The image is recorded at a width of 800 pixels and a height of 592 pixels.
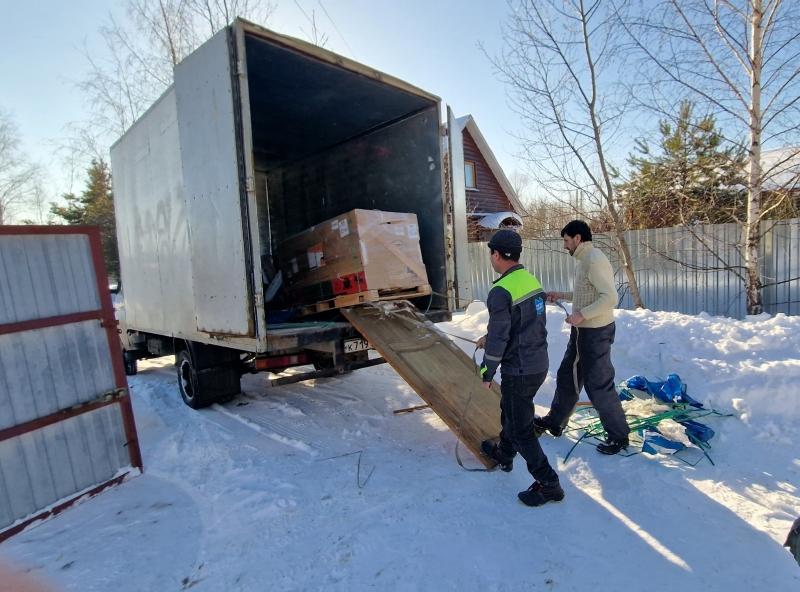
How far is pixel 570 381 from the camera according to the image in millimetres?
3990

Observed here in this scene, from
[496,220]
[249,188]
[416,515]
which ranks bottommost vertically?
[416,515]

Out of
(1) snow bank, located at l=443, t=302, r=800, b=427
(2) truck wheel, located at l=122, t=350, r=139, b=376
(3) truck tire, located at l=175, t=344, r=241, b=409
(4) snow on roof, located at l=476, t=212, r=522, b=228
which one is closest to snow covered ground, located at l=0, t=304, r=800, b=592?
(1) snow bank, located at l=443, t=302, r=800, b=427

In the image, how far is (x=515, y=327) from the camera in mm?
3123

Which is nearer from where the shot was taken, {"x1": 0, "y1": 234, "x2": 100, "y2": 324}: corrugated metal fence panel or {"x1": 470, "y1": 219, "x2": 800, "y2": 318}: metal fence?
{"x1": 0, "y1": 234, "x2": 100, "y2": 324}: corrugated metal fence panel

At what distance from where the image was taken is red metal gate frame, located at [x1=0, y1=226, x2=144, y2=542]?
3.23m

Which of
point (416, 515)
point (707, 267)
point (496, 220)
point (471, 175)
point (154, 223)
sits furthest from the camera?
point (471, 175)

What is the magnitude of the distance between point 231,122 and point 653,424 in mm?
4471

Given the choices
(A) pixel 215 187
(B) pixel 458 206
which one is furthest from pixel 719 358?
(A) pixel 215 187

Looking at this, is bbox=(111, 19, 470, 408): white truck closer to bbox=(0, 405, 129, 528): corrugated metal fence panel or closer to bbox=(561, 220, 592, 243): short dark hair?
bbox=(0, 405, 129, 528): corrugated metal fence panel

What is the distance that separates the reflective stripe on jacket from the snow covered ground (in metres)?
0.95

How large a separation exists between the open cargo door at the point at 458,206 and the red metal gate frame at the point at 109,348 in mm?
3619

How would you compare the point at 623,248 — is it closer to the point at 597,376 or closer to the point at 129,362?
the point at 597,376

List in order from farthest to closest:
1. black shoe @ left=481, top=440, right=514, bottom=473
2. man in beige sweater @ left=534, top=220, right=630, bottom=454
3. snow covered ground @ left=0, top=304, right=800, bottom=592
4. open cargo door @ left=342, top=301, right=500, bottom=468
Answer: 1. open cargo door @ left=342, top=301, right=500, bottom=468
2. man in beige sweater @ left=534, top=220, right=630, bottom=454
3. black shoe @ left=481, top=440, right=514, bottom=473
4. snow covered ground @ left=0, top=304, right=800, bottom=592

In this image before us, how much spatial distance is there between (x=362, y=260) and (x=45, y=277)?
8.56ft
